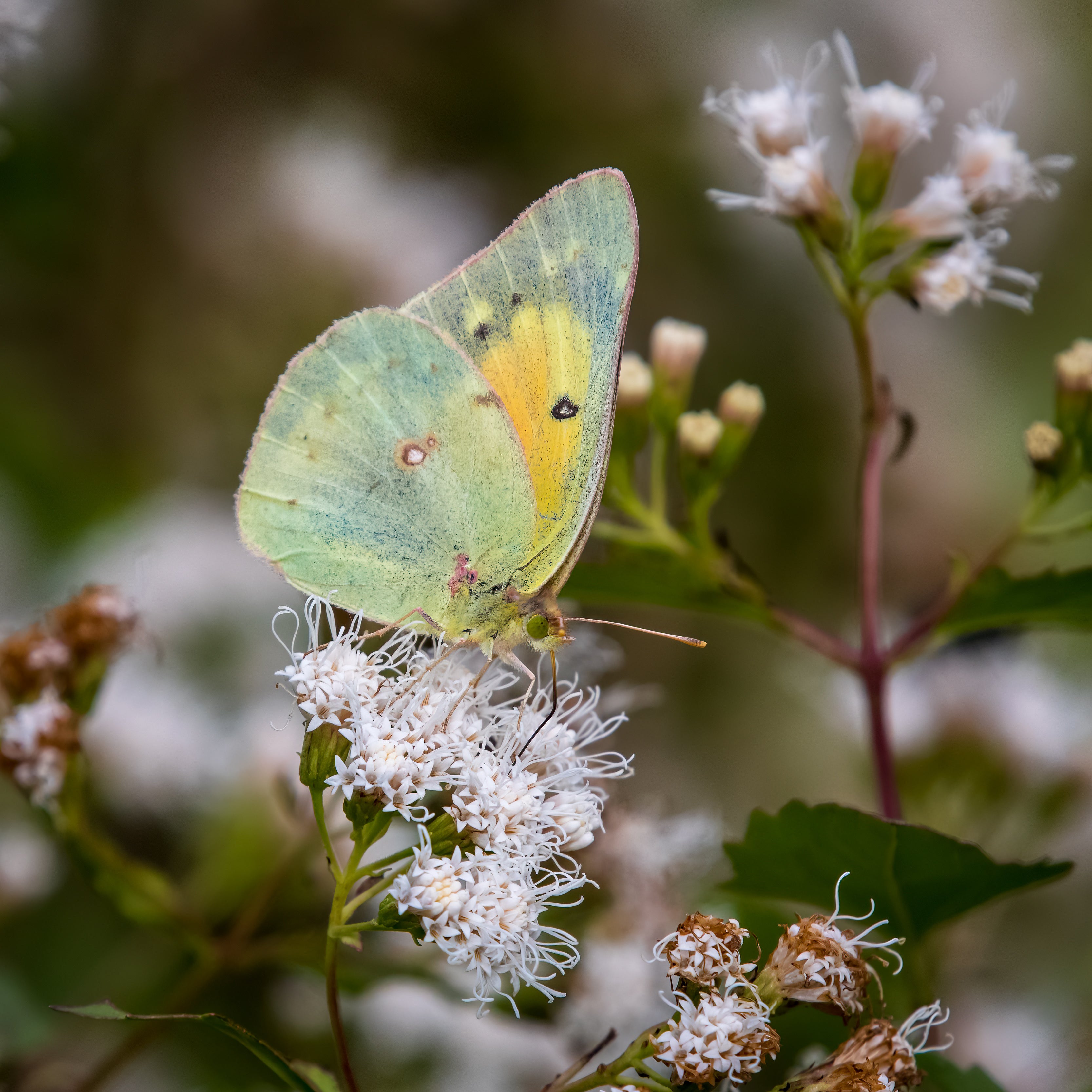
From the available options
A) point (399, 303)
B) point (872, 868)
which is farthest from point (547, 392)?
point (399, 303)

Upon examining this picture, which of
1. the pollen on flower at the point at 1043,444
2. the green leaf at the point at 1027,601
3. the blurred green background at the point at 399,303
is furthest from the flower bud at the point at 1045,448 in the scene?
the blurred green background at the point at 399,303

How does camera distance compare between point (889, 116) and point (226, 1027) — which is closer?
point (226, 1027)

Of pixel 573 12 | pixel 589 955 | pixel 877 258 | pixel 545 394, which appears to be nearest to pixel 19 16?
pixel 545 394

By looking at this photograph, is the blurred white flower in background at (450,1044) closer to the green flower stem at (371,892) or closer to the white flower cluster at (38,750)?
the white flower cluster at (38,750)

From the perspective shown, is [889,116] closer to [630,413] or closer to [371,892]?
[630,413]

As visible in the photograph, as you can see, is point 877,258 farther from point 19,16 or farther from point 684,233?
point 684,233
